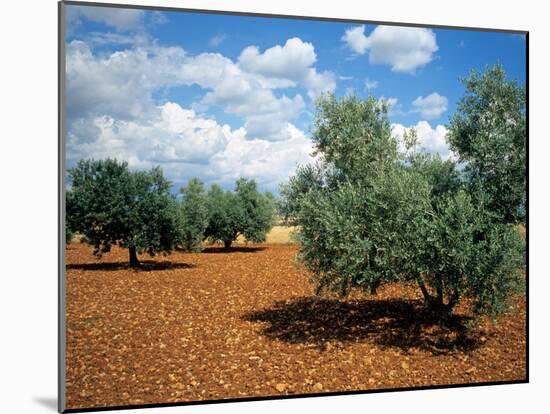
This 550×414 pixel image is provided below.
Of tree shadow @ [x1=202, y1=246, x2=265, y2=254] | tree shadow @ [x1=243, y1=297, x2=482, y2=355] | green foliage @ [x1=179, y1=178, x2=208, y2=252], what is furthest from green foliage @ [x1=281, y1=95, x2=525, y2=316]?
tree shadow @ [x1=202, y1=246, x2=265, y2=254]

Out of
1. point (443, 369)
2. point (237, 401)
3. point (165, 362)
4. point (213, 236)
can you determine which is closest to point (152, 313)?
point (165, 362)

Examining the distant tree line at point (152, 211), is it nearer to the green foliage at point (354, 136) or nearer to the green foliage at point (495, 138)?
the green foliage at point (354, 136)

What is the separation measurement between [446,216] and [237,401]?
4.73 meters

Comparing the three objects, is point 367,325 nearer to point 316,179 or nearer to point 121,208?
point 316,179

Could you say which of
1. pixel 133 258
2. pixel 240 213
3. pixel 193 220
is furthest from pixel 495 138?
pixel 133 258

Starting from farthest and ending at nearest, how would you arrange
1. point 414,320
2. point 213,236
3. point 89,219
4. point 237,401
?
point 213,236 → point 89,219 → point 414,320 → point 237,401

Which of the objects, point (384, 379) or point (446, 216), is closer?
point (446, 216)

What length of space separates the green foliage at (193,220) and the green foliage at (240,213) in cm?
24

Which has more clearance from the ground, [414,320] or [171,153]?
[171,153]

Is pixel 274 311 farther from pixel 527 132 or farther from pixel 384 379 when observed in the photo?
pixel 527 132

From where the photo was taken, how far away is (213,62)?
10.0 meters

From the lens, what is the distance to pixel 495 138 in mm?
10320

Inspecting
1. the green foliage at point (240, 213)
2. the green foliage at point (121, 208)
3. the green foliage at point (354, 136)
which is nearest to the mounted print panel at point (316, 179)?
the green foliage at point (354, 136)

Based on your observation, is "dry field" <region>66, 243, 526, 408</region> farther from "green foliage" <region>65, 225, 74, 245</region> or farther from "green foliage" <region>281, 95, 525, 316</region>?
"green foliage" <region>281, 95, 525, 316</region>
